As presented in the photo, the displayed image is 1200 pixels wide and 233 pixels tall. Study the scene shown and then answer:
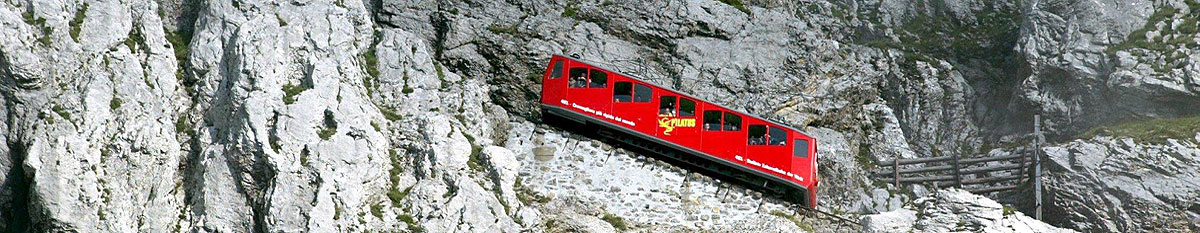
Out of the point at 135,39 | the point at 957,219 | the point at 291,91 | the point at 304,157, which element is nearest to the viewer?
the point at 304,157

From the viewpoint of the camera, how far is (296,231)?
1468 inches

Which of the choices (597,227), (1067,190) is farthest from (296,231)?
(1067,190)

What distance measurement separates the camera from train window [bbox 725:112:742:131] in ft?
139

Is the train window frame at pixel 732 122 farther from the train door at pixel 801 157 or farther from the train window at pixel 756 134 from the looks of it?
the train door at pixel 801 157

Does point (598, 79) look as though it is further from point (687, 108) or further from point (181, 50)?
point (181, 50)

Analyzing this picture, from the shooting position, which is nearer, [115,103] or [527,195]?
[115,103]

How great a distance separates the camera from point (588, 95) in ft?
140

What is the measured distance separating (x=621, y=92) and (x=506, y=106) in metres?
3.45

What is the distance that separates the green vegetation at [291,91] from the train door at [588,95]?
22.3 ft

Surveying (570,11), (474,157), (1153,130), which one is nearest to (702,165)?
(474,157)

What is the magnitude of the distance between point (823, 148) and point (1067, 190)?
630cm

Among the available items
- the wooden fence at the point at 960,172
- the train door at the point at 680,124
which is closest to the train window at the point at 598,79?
the train door at the point at 680,124

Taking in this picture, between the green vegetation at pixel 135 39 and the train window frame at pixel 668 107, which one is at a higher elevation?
the green vegetation at pixel 135 39

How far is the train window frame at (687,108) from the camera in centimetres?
4256
